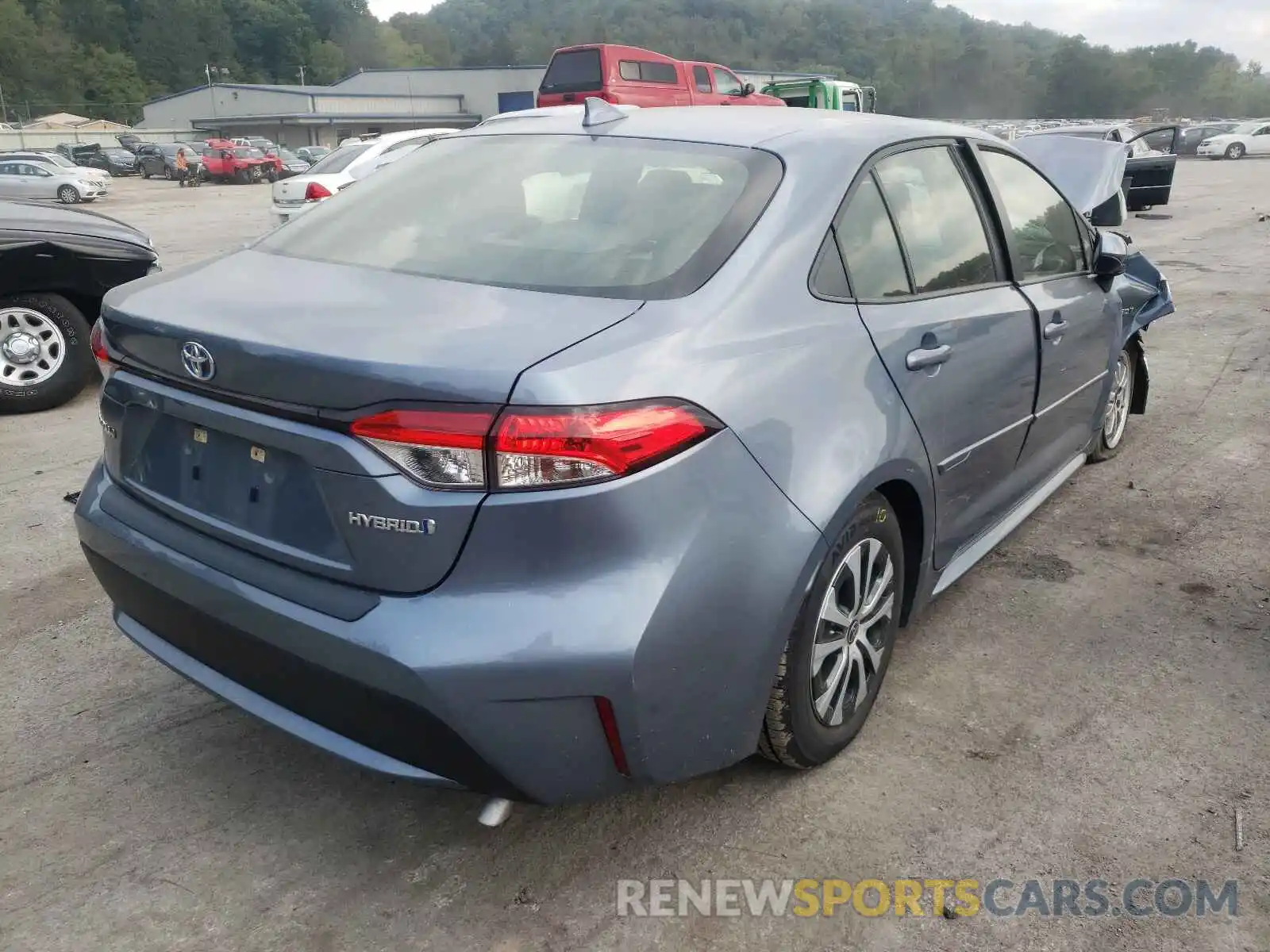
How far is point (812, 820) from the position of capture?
8.45 ft

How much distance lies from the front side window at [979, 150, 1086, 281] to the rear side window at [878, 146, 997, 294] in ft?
0.79

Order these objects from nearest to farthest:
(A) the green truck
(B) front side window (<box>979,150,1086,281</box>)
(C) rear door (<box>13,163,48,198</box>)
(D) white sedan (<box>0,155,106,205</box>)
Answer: (B) front side window (<box>979,150,1086,281</box>), (A) the green truck, (C) rear door (<box>13,163,48,198</box>), (D) white sedan (<box>0,155,106,205</box>)

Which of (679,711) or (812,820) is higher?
(679,711)

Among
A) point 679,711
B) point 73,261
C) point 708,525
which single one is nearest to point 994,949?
point 679,711

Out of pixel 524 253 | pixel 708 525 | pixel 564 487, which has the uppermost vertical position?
pixel 524 253

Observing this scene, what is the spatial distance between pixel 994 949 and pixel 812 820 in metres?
0.52

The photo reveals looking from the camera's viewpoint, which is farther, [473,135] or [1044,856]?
[473,135]

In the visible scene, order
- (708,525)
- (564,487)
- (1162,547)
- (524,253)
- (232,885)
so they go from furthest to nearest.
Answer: (1162,547) < (524,253) < (232,885) < (708,525) < (564,487)

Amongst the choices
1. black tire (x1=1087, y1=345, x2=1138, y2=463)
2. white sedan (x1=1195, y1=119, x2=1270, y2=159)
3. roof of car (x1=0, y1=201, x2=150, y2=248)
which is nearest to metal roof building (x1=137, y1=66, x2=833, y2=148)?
white sedan (x1=1195, y1=119, x2=1270, y2=159)

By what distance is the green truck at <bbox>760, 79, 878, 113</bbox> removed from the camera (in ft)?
80.7

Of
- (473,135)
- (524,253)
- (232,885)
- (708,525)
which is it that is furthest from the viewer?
(473,135)

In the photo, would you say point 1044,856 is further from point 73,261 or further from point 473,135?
point 73,261

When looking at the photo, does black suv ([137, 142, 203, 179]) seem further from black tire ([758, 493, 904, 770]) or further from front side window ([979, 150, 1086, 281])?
black tire ([758, 493, 904, 770])

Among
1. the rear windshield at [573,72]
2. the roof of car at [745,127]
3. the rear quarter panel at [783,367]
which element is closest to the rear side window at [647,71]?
the rear windshield at [573,72]
